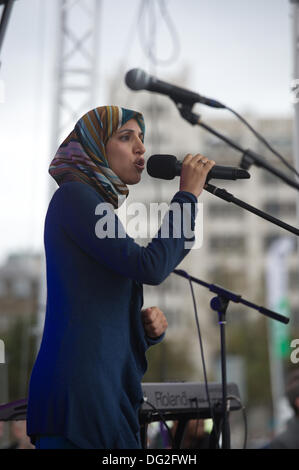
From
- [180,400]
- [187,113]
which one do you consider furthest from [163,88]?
[180,400]

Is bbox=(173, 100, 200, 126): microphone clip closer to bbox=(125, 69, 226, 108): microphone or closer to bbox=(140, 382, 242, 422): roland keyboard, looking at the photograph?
bbox=(125, 69, 226, 108): microphone

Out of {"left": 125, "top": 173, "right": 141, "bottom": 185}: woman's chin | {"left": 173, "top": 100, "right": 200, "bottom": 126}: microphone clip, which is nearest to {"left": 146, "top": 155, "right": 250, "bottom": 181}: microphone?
{"left": 125, "top": 173, "right": 141, "bottom": 185}: woman's chin

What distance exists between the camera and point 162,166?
1.49 metres

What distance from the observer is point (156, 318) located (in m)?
1.36

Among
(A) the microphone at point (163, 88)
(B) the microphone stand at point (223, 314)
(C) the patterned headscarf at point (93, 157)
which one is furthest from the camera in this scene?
(A) the microphone at point (163, 88)

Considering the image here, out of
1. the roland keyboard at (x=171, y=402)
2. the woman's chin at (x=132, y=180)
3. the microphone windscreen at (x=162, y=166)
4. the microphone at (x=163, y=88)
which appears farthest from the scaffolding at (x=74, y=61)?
the woman's chin at (x=132, y=180)

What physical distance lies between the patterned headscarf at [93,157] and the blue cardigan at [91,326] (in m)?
0.04

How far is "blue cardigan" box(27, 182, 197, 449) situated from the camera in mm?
1172

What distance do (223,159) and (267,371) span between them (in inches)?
Result: 752

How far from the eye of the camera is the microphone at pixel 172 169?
1.46 m

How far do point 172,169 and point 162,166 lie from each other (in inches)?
1.4

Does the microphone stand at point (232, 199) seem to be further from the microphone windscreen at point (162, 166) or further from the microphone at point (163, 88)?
the microphone at point (163, 88)

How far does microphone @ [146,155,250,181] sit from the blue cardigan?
0.17 meters

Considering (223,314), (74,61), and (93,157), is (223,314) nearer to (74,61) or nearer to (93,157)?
(93,157)
